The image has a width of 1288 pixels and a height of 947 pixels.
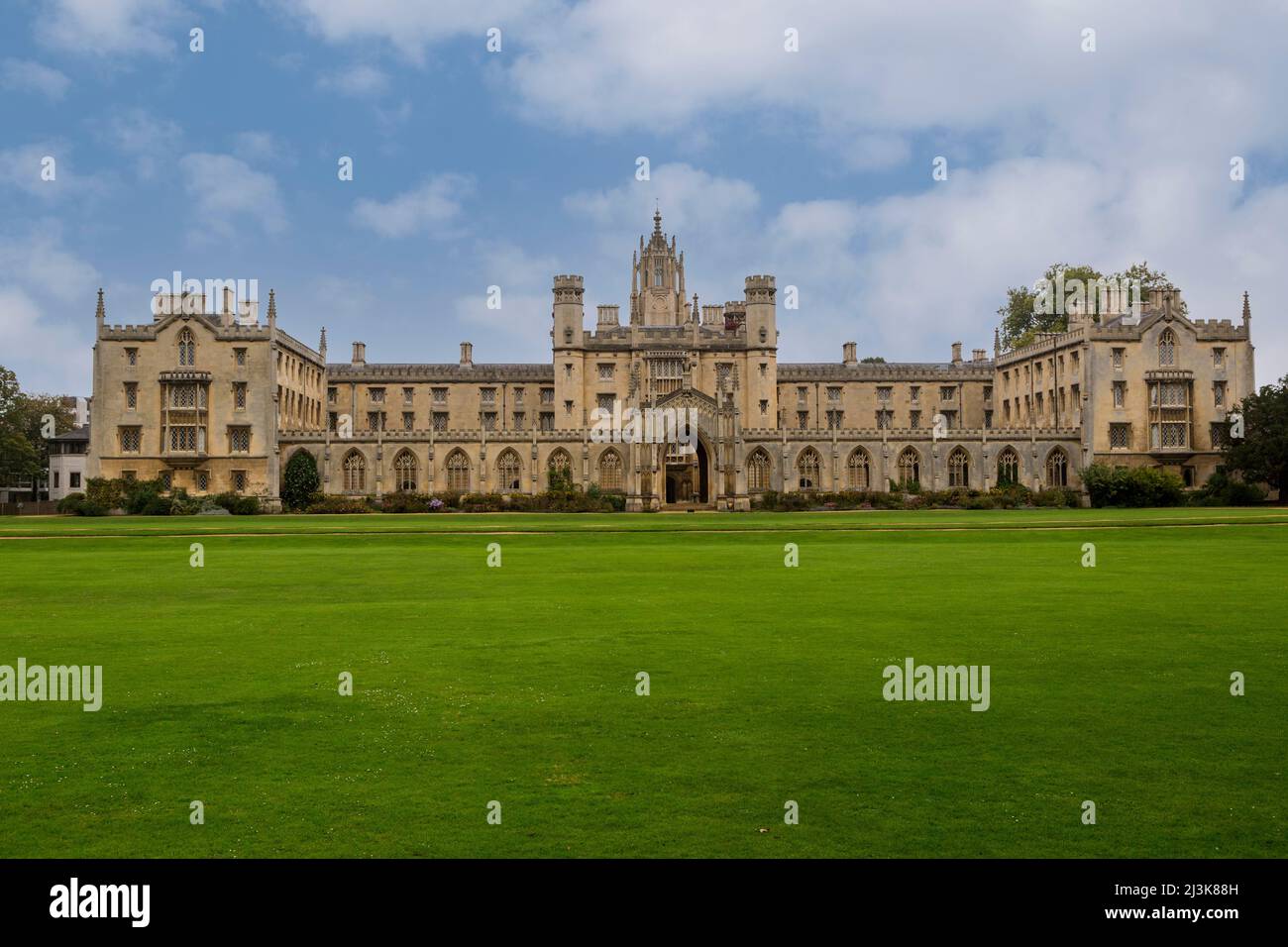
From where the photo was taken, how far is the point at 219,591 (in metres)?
21.6

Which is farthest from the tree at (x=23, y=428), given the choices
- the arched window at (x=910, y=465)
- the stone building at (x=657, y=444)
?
the arched window at (x=910, y=465)

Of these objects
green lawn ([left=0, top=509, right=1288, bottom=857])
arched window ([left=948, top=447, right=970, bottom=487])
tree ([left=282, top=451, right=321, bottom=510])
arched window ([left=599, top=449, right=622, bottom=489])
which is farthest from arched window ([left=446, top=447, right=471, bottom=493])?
green lawn ([left=0, top=509, right=1288, bottom=857])

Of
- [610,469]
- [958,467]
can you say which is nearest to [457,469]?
[610,469]

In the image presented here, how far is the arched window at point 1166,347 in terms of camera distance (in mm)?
78500

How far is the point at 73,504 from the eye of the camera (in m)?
69.2

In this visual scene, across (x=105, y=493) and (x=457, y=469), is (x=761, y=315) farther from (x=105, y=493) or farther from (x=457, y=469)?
(x=105, y=493)

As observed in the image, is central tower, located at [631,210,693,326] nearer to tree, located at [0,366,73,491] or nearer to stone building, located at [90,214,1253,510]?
stone building, located at [90,214,1253,510]

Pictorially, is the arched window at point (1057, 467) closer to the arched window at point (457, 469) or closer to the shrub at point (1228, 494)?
the shrub at point (1228, 494)

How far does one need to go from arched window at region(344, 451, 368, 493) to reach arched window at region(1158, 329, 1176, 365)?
53.5 meters

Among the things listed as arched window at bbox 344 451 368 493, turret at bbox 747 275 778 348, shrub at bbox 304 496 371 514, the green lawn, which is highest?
turret at bbox 747 275 778 348

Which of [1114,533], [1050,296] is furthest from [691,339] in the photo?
[1114,533]

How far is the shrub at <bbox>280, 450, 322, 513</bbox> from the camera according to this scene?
73.3 m
